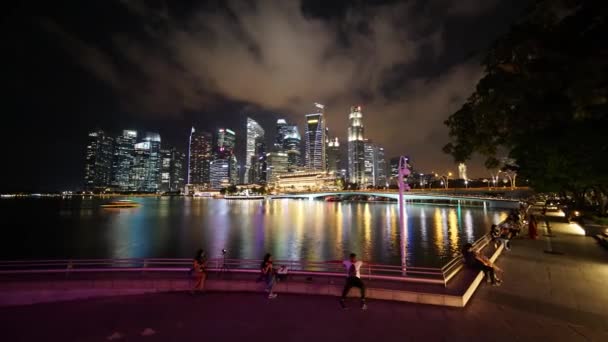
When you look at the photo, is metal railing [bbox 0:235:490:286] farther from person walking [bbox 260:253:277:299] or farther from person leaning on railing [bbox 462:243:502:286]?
person walking [bbox 260:253:277:299]

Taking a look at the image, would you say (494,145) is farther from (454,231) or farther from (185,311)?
(454,231)

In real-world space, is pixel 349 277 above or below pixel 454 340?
above

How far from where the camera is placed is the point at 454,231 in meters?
41.3

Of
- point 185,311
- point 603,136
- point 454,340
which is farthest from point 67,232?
point 603,136

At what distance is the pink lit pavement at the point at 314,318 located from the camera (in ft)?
22.9

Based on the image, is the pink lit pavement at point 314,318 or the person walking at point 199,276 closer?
the pink lit pavement at point 314,318

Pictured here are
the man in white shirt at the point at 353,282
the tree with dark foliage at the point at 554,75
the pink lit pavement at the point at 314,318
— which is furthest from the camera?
the man in white shirt at the point at 353,282

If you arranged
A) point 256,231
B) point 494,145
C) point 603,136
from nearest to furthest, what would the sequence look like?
point 603,136, point 494,145, point 256,231

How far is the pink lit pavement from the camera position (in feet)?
22.9

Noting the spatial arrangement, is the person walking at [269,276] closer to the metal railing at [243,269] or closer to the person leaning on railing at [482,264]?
the metal railing at [243,269]

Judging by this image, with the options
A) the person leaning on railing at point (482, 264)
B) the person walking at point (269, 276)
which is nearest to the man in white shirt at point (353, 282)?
→ the person walking at point (269, 276)

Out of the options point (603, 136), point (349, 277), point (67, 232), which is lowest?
point (67, 232)

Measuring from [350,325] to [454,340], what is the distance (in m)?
2.40

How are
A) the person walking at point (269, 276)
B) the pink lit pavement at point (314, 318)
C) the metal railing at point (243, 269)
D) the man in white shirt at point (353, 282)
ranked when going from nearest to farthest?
1. the pink lit pavement at point (314, 318)
2. the man in white shirt at point (353, 282)
3. the person walking at point (269, 276)
4. the metal railing at point (243, 269)
